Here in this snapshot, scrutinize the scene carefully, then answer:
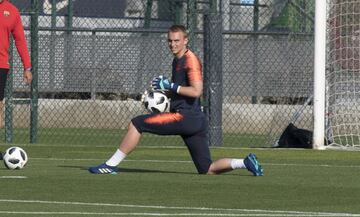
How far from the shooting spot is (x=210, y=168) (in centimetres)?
1488

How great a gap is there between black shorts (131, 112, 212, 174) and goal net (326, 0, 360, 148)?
5.87 meters

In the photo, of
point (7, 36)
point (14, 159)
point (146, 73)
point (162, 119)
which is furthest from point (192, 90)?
point (146, 73)

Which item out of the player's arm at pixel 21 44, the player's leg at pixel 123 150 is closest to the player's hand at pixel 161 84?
the player's leg at pixel 123 150

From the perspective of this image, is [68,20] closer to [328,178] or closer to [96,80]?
[96,80]

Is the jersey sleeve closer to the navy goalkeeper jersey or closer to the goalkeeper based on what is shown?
the goalkeeper

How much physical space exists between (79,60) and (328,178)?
9.81 meters

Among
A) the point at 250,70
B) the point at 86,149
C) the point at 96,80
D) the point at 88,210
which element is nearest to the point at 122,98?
the point at 96,80

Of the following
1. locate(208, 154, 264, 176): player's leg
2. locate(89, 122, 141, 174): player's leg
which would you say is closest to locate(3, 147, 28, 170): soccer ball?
locate(89, 122, 141, 174): player's leg

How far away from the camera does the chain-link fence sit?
23.4 m

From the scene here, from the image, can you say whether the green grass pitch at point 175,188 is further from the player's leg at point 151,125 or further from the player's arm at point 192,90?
the player's arm at point 192,90

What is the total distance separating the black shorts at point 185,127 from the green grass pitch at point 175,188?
24cm

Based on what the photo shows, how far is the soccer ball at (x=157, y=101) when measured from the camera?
48.3 ft

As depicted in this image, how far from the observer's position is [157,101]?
14.7 m

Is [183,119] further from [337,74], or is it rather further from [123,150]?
[337,74]
